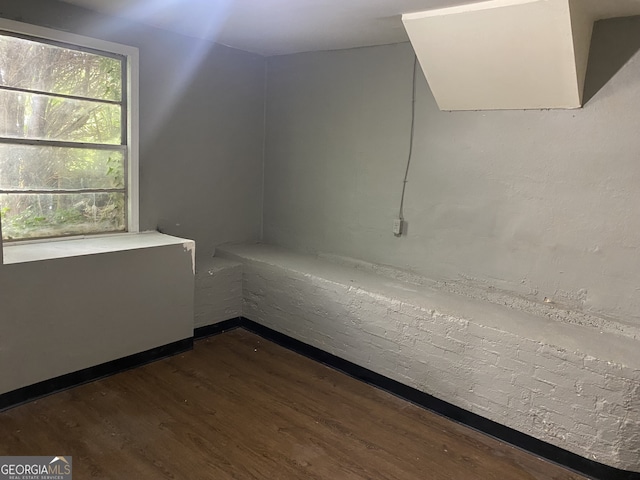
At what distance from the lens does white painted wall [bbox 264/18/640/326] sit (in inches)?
96.8

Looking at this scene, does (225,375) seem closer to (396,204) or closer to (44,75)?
(396,204)

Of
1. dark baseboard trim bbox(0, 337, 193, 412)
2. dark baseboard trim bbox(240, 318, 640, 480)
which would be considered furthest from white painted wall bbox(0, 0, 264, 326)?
dark baseboard trim bbox(240, 318, 640, 480)

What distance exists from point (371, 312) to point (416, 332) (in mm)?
333

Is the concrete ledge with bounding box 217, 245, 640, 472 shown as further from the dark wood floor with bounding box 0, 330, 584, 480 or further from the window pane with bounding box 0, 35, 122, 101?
the window pane with bounding box 0, 35, 122, 101

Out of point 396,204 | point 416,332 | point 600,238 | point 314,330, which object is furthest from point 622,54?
point 314,330

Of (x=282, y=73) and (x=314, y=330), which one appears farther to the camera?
(x=282, y=73)

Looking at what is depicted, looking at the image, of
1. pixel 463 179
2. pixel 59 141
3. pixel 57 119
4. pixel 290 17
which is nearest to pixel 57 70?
pixel 57 119

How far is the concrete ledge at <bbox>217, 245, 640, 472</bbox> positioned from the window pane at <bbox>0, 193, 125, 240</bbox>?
114 centimetres

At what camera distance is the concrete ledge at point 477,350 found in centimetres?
216

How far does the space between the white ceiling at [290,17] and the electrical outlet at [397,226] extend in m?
1.23

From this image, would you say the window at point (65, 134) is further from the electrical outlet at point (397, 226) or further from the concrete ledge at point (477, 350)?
the electrical outlet at point (397, 226)

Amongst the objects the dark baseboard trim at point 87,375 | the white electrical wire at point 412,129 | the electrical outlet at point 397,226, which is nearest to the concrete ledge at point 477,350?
the electrical outlet at point 397,226

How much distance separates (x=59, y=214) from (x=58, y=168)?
0.30 meters

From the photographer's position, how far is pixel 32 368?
2.61 meters
